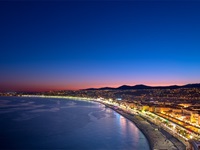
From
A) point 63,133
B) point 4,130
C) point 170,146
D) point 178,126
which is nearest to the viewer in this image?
point 170,146

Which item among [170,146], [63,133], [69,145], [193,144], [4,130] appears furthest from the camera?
[4,130]

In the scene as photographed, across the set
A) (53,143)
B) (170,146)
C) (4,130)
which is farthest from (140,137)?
(4,130)

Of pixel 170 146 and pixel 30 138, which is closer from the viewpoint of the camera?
pixel 170 146

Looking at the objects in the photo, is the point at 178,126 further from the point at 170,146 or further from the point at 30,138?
the point at 30,138

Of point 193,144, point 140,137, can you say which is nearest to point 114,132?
point 140,137

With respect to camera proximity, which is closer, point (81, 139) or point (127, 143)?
point (127, 143)

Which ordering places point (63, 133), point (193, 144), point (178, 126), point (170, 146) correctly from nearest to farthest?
point (193, 144) → point (170, 146) → point (178, 126) → point (63, 133)

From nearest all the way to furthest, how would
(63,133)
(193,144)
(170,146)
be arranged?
(193,144)
(170,146)
(63,133)

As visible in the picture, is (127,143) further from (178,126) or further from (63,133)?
(63,133)

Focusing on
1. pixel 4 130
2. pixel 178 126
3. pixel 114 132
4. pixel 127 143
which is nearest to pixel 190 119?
pixel 178 126
